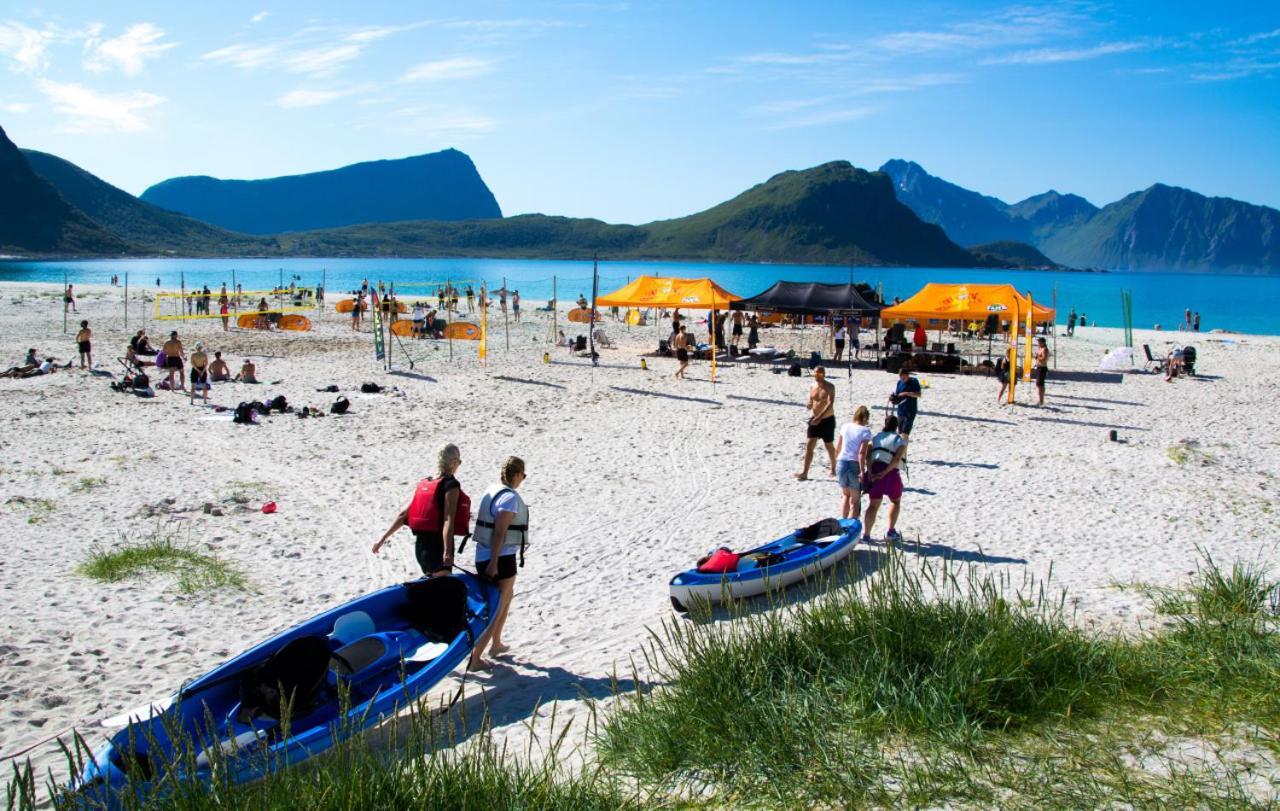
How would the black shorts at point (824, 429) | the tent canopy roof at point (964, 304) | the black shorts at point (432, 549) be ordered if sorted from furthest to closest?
1. the tent canopy roof at point (964, 304)
2. the black shorts at point (824, 429)
3. the black shorts at point (432, 549)

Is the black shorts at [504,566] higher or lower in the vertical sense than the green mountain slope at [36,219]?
lower

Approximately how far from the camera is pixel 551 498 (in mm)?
9828

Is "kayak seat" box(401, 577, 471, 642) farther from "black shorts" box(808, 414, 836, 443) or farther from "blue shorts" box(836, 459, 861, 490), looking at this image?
"black shorts" box(808, 414, 836, 443)

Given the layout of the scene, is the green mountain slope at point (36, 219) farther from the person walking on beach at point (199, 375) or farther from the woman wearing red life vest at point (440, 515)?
the woman wearing red life vest at point (440, 515)

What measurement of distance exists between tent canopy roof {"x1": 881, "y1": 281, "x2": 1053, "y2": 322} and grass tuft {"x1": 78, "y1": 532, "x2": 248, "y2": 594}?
635 inches

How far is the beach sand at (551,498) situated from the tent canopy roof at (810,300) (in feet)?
8.86

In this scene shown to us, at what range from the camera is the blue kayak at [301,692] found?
352 cm

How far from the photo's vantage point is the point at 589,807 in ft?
11.3

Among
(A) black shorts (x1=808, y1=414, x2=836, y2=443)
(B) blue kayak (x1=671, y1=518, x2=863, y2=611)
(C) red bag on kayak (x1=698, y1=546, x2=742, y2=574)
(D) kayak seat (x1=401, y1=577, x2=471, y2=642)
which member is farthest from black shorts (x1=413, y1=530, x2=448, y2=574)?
(A) black shorts (x1=808, y1=414, x2=836, y2=443)

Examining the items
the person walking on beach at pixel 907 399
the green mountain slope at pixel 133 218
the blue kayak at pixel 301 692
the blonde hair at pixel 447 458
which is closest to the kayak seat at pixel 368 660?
the blue kayak at pixel 301 692

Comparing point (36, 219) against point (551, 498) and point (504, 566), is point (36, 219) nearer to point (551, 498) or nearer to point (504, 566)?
point (551, 498)

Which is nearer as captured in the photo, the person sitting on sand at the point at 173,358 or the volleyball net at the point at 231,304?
the person sitting on sand at the point at 173,358

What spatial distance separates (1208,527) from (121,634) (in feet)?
31.3

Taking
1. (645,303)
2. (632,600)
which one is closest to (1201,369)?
(645,303)
